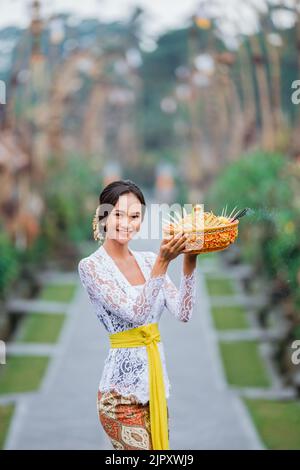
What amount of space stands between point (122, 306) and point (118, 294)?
0.04 meters

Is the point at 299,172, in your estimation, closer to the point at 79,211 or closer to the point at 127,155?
the point at 79,211

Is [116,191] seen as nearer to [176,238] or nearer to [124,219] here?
[124,219]

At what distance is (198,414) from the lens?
635 cm

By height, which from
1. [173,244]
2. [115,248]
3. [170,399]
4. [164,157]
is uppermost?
[164,157]

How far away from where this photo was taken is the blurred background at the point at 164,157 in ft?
25.5

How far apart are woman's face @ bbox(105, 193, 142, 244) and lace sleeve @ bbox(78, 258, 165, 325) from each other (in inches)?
4.5

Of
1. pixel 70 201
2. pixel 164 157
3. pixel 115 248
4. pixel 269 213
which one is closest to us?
pixel 115 248

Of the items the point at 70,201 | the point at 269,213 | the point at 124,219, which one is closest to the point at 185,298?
the point at 124,219

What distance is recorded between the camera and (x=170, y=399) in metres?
7.10

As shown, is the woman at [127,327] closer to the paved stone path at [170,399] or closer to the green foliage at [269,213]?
the green foliage at [269,213]

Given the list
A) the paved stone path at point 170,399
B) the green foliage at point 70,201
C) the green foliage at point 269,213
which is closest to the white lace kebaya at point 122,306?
the green foliage at point 269,213

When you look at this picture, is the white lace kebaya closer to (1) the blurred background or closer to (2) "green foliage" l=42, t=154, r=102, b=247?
(1) the blurred background

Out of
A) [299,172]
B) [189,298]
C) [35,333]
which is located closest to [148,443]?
[189,298]

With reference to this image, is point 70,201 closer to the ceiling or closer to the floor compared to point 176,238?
closer to the ceiling
